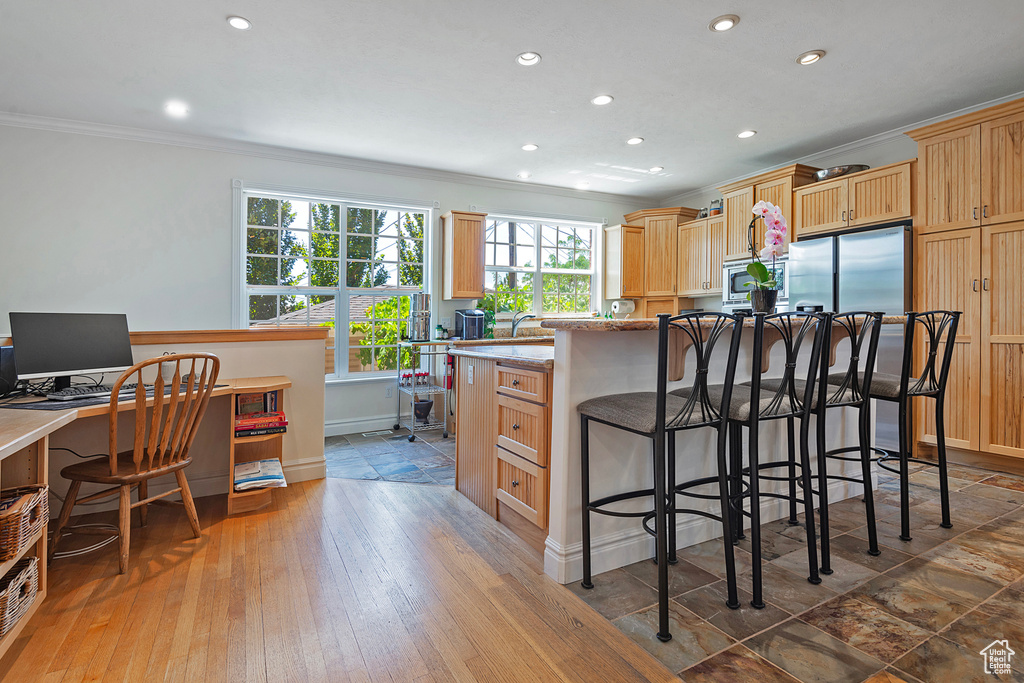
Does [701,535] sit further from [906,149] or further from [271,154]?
[271,154]

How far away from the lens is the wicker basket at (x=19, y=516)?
1.39 m

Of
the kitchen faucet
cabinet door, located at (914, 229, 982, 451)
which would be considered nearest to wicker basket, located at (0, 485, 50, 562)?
the kitchen faucet

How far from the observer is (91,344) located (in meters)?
2.55

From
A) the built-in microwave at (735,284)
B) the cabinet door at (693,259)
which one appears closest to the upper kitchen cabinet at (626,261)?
the cabinet door at (693,259)

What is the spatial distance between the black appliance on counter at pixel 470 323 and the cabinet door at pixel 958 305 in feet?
12.1

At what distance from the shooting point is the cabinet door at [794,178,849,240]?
4215 mm

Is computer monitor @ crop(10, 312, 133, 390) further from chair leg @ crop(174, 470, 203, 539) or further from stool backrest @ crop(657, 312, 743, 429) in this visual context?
stool backrest @ crop(657, 312, 743, 429)

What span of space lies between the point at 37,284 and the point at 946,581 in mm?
5820

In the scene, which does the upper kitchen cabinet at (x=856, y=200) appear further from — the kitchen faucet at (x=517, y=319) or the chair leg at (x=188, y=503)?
the chair leg at (x=188, y=503)

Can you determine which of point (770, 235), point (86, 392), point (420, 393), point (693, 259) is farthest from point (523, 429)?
point (693, 259)

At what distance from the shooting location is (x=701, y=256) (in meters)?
5.70

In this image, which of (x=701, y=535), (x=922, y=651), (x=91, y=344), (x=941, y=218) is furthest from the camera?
(x=941, y=218)

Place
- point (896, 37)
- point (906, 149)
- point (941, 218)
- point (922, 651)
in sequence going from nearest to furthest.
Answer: point (922, 651), point (896, 37), point (941, 218), point (906, 149)

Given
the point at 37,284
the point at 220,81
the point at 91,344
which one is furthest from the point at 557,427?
the point at 37,284
